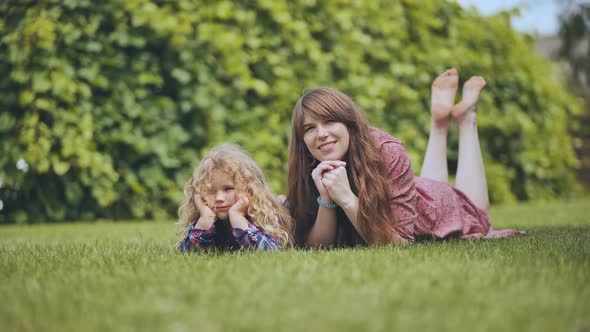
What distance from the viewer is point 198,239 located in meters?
2.54

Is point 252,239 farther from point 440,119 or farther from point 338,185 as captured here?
point 440,119

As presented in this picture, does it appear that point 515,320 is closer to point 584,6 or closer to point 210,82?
point 210,82

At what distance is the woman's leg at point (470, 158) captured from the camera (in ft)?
12.2

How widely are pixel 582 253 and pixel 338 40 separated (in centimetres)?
400

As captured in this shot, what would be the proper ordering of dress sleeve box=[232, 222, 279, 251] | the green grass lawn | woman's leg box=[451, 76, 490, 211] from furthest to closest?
woman's leg box=[451, 76, 490, 211] < dress sleeve box=[232, 222, 279, 251] < the green grass lawn

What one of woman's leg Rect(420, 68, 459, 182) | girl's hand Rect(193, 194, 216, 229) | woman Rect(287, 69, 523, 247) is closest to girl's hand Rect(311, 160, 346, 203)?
woman Rect(287, 69, 523, 247)

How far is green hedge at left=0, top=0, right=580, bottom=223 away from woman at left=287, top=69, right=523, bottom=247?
90.9 inches

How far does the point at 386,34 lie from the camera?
19.9ft

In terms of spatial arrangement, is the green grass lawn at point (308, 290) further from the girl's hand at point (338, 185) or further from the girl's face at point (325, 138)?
the girl's face at point (325, 138)

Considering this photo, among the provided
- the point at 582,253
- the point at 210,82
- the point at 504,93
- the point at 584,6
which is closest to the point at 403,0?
the point at 504,93

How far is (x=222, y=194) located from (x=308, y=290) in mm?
1057

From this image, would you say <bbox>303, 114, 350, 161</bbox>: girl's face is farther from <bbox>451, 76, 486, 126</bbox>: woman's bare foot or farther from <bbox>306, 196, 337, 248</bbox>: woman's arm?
<bbox>451, 76, 486, 126</bbox>: woman's bare foot

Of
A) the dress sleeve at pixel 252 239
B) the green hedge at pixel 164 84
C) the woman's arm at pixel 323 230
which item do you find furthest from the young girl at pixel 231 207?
the green hedge at pixel 164 84

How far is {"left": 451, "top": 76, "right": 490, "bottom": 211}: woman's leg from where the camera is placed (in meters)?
3.71
